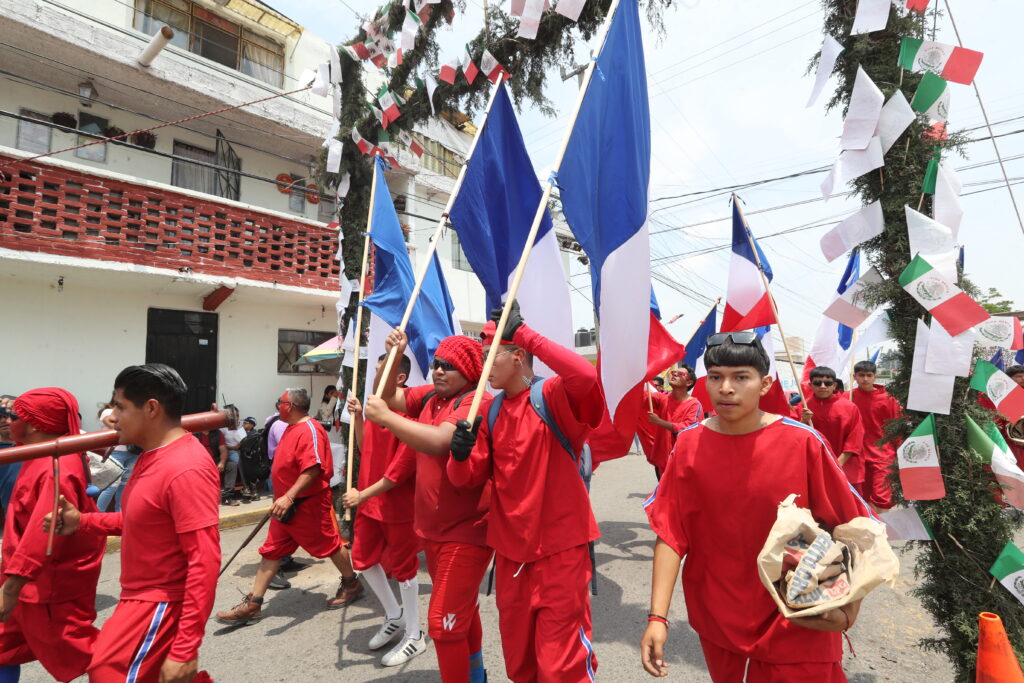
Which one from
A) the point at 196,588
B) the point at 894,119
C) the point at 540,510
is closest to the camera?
the point at 196,588

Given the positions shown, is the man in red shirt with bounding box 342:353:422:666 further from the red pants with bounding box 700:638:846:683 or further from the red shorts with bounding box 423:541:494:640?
the red pants with bounding box 700:638:846:683

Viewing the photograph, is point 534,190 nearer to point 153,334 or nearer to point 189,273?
point 189,273

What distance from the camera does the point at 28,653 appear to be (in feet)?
8.59

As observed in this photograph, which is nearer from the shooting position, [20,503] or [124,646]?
[124,646]

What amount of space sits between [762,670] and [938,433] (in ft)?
5.84

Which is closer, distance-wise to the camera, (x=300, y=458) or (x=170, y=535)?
(x=170, y=535)

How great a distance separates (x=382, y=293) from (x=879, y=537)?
396 cm

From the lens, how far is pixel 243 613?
14.3 ft

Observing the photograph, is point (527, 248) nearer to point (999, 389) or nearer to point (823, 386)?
point (999, 389)

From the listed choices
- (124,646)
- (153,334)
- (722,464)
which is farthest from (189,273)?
(722,464)

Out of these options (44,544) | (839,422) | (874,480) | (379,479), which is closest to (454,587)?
(379,479)

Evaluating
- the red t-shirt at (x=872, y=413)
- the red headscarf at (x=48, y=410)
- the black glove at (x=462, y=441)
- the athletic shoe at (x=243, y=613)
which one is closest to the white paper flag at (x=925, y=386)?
the black glove at (x=462, y=441)

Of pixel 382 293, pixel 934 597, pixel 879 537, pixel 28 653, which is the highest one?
pixel 382 293

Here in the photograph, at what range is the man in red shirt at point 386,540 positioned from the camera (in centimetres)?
389
